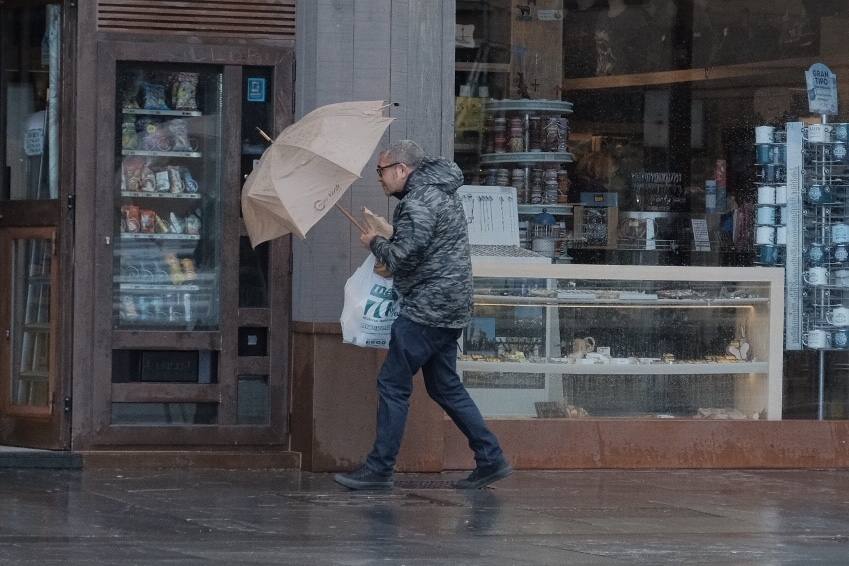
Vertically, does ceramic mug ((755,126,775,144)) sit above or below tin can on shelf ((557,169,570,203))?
above

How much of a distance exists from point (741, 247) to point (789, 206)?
408mm

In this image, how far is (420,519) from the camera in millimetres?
7980

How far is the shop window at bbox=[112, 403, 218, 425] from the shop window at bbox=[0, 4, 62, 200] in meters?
1.34

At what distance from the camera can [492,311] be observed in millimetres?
9961

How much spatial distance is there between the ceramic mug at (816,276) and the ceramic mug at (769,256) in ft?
0.70

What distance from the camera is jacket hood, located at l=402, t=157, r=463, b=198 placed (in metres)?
8.72

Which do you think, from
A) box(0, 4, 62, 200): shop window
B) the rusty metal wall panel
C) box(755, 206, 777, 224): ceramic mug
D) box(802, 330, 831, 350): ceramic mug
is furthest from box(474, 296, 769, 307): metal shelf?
box(0, 4, 62, 200): shop window

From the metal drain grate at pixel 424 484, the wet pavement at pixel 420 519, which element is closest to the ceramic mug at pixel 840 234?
the wet pavement at pixel 420 519

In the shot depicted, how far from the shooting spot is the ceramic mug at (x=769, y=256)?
10602 millimetres

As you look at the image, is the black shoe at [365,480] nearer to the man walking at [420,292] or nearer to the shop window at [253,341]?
the man walking at [420,292]

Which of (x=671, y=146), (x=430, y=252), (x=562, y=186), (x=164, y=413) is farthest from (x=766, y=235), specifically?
(x=164, y=413)

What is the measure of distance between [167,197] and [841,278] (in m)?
4.43

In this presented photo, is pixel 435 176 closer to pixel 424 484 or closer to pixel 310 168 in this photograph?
pixel 310 168

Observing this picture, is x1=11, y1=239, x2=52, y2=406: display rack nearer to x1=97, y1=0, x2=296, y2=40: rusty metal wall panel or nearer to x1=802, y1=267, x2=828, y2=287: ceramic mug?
x1=97, y1=0, x2=296, y2=40: rusty metal wall panel
